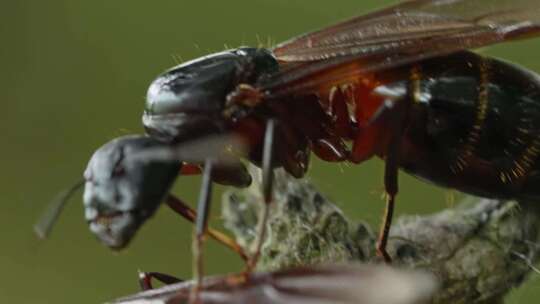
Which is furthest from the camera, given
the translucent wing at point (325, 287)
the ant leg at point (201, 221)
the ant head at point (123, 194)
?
the ant head at point (123, 194)

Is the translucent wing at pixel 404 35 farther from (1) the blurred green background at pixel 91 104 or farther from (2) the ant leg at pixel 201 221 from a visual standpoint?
(1) the blurred green background at pixel 91 104

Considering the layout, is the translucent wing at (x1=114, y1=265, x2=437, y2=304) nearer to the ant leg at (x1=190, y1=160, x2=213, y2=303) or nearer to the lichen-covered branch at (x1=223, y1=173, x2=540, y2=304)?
the ant leg at (x1=190, y1=160, x2=213, y2=303)

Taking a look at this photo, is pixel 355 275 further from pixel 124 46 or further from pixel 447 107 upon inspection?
pixel 124 46

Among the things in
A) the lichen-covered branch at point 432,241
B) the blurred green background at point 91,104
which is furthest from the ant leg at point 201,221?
the blurred green background at point 91,104

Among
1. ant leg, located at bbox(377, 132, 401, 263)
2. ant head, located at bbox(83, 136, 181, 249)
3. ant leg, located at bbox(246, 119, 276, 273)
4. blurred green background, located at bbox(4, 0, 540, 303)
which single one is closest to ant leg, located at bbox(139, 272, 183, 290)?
ant head, located at bbox(83, 136, 181, 249)

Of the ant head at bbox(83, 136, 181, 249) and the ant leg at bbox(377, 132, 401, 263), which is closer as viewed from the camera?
the ant head at bbox(83, 136, 181, 249)

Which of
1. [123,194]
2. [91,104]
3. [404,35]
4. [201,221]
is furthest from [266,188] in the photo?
[91,104]

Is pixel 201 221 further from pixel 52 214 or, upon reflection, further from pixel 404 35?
pixel 404 35
